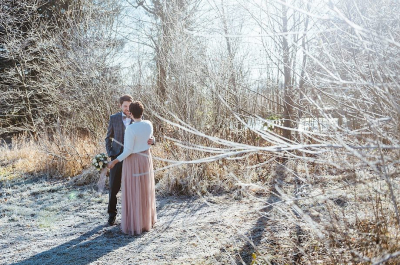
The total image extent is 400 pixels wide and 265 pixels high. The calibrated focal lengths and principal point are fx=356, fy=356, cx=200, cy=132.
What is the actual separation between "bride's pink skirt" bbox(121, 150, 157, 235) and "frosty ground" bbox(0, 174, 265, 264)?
6.7 inches

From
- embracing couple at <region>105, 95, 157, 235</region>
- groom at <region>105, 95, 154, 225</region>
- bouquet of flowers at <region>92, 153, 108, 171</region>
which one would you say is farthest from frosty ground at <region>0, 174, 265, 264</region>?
bouquet of flowers at <region>92, 153, 108, 171</region>

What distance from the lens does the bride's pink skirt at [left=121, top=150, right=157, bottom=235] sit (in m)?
4.55

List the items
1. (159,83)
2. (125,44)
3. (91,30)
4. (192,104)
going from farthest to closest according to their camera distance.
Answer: (125,44) → (91,30) → (159,83) → (192,104)

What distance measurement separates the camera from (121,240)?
14.8 feet

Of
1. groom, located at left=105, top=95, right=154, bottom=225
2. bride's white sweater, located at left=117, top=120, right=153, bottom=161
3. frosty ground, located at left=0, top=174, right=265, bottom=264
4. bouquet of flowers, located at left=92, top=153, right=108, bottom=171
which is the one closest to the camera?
frosty ground, located at left=0, top=174, right=265, bottom=264

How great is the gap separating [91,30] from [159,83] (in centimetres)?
364

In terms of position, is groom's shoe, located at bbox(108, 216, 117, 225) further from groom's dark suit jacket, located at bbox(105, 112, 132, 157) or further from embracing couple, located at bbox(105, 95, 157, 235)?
groom's dark suit jacket, located at bbox(105, 112, 132, 157)

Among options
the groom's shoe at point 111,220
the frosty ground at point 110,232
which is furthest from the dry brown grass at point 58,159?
the groom's shoe at point 111,220

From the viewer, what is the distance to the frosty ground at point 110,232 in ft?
13.0

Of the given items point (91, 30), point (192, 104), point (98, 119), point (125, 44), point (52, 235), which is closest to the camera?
point (52, 235)

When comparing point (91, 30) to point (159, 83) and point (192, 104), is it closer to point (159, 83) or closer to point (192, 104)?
point (159, 83)

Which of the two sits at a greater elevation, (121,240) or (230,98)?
(230,98)

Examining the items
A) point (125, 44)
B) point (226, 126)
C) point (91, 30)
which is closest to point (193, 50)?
point (226, 126)

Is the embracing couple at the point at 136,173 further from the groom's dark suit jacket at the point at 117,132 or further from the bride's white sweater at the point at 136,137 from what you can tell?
the groom's dark suit jacket at the point at 117,132
